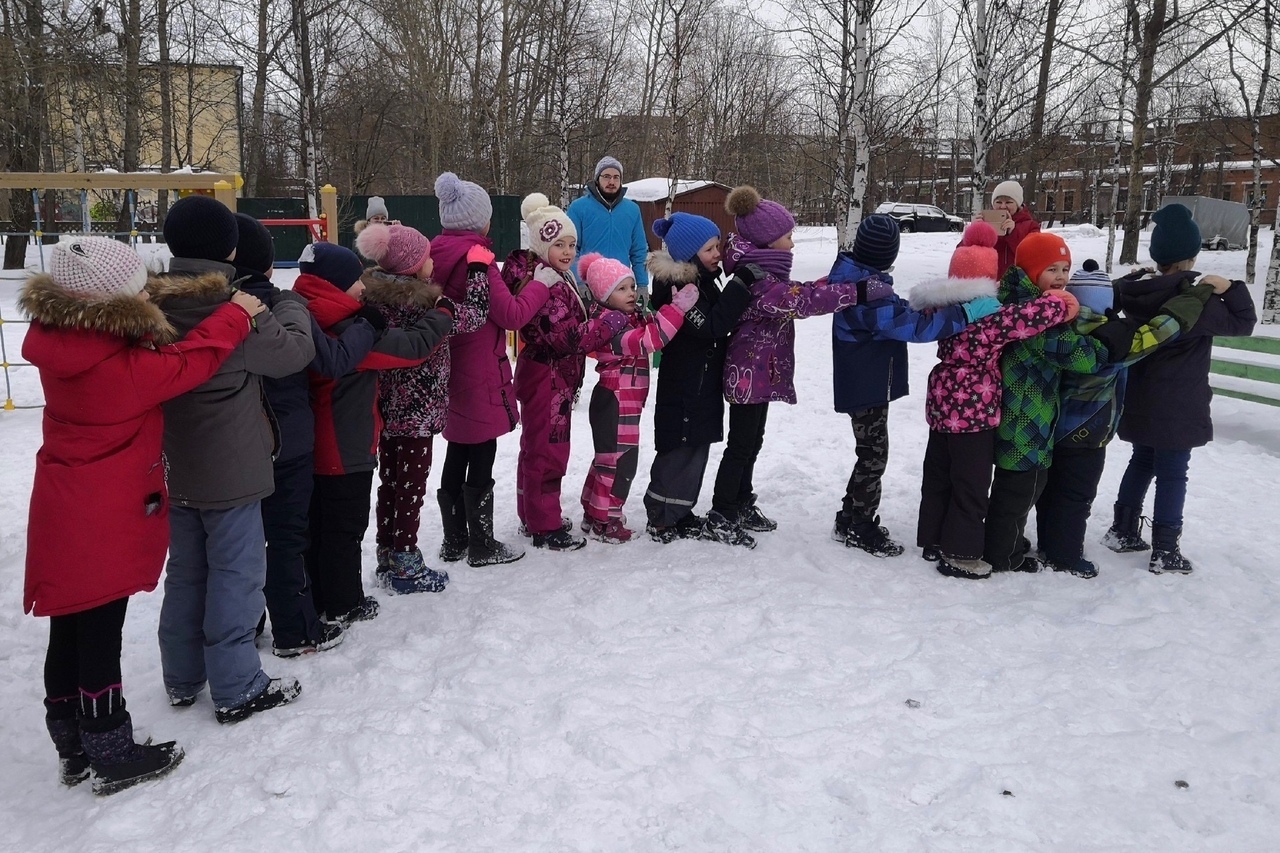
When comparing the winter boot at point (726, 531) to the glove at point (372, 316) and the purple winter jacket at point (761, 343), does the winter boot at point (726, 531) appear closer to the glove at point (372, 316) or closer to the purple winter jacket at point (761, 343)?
the purple winter jacket at point (761, 343)

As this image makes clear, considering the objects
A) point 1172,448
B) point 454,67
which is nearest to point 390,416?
point 1172,448

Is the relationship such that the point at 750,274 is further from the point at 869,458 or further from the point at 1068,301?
the point at 1068,301

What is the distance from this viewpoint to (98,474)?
8.04ft

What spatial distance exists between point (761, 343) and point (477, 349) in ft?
4.74

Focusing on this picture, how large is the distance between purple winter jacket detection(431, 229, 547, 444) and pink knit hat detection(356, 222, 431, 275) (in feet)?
0.98

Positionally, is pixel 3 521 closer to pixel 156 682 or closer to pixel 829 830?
pixel 156 682

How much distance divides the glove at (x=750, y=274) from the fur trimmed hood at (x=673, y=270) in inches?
9.1

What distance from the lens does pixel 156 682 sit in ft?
10.4

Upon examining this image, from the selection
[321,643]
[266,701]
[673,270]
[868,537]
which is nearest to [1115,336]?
[868,537]

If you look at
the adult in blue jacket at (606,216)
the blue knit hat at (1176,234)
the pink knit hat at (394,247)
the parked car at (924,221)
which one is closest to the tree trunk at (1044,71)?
the adult in blue jacket at (606,216)

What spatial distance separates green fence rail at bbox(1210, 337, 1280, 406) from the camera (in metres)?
7.00

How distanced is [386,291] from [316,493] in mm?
875

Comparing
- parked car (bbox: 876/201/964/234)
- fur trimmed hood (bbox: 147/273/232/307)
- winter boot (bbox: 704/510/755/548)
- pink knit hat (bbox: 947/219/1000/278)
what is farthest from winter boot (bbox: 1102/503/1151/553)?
parked car (bbox: 876/201/964/234)

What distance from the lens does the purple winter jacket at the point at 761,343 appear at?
4.26 m
